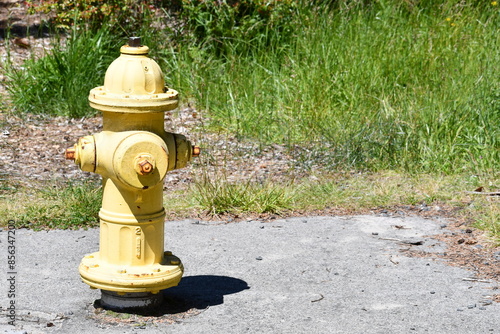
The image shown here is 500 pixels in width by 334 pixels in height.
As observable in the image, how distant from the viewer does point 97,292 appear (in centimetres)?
423

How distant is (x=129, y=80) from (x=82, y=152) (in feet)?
1.33

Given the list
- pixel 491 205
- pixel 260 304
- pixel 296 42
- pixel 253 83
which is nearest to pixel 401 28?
pixel 296 42

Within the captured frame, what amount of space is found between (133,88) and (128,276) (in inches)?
34.7

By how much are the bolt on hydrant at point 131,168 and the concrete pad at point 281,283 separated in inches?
9.2

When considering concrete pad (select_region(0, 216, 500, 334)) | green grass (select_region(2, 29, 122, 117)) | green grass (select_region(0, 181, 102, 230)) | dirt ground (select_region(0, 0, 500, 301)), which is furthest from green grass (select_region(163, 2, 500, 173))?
green grass (select_region(0, 181, 102, 230))

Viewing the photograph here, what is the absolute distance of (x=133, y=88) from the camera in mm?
3738

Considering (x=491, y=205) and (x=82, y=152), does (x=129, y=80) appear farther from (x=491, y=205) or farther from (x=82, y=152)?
(x=491, y=205)

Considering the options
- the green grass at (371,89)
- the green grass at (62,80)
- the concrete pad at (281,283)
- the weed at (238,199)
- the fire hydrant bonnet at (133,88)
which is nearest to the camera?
the fire hydrant bonnet at (133,88)

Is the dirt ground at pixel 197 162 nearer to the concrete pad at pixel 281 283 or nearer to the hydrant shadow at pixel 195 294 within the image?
the concrete pad at pixel 281 283

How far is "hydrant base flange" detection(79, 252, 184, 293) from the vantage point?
3.78m

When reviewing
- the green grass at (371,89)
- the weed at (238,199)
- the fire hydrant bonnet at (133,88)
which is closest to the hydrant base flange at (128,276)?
the fire hydrant bonnet at (133,88)

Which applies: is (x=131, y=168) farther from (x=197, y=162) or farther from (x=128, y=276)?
(x=197, y=162)

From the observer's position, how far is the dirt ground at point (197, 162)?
16.4 feet

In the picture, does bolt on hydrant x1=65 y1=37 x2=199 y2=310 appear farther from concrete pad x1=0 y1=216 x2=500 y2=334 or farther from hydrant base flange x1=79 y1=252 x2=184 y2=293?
concrete pad x1=0 y1=216 x2=500 y2=334
